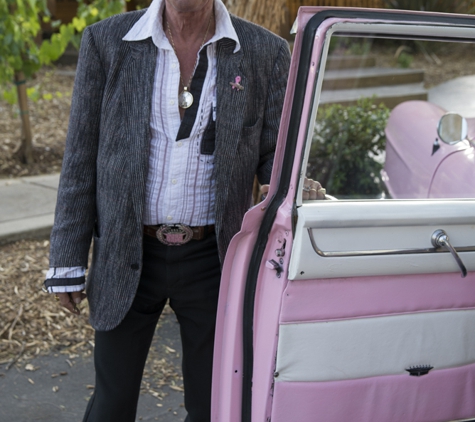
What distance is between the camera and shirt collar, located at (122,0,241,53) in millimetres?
2061

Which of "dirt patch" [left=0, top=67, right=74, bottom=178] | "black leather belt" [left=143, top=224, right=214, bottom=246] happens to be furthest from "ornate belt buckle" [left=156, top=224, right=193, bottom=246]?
"dirt patch" [left=0, top=67, right=74, bottom=178]

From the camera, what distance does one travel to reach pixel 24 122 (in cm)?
615

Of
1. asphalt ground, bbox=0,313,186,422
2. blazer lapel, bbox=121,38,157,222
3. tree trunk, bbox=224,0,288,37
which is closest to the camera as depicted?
blazer lapel, bbox=121,38,157,222

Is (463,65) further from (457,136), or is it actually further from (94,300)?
(94,300)

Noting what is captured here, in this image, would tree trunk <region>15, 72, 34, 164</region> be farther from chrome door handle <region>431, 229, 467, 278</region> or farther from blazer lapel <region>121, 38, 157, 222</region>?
chrome door handle <region>431, 229, 467, 278</region>

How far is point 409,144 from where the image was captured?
3.97 m

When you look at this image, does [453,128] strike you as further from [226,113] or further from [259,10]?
[226,113]

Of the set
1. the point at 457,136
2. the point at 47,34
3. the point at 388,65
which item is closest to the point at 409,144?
the point at 457,136

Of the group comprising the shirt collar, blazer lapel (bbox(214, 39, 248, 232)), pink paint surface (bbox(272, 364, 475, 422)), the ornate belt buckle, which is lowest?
pink paint surface (bbox(272, 364, 475, 422))

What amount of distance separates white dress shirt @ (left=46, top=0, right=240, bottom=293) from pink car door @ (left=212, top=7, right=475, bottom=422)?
0.84ft

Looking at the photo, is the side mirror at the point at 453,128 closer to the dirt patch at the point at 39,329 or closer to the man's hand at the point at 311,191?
the man's hand at the point at 311,191

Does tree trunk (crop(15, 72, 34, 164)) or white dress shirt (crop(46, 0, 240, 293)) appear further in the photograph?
tree trunk (crop(15, 72, 34, 164))

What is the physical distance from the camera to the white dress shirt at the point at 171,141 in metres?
2.07

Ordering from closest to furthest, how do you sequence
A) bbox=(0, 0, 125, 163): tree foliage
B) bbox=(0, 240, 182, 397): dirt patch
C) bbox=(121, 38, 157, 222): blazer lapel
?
1. bbox=(121, 38, 157, 222): blazer lapel
2. bbox=(0, 240, 182, 397): dirt patch
3. bbox=(0, 0, 125, 163): tree foliage
